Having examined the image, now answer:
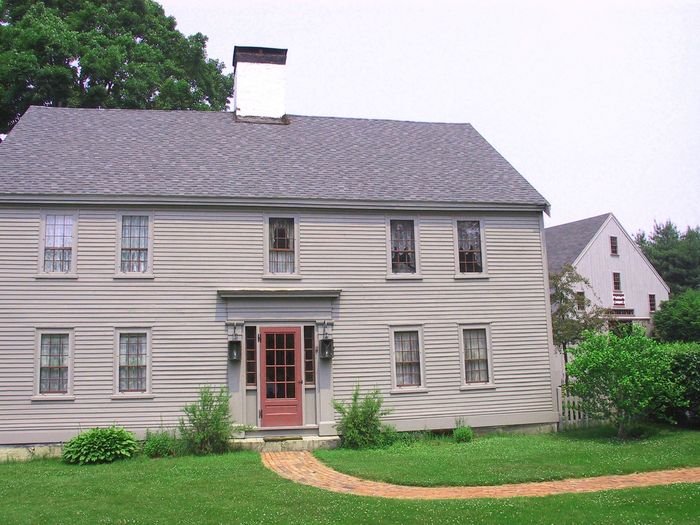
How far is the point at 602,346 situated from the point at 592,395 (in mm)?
1160

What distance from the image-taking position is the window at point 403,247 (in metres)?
16.5

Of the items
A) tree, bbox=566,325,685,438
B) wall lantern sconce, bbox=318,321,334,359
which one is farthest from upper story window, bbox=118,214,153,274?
tree, bbox=566,325,685,438

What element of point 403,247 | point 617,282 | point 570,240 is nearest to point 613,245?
point 617,282

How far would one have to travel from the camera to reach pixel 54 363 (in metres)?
14.5

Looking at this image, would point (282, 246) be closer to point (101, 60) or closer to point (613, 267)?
point (101, 60)

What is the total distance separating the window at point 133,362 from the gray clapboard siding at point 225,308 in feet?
0.76

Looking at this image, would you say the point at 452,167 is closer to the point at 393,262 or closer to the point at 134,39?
the point at 393,262

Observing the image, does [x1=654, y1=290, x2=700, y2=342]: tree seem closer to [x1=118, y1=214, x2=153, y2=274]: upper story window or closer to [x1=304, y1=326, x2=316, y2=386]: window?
[x1=304, y1=326, x2=316, y2=386]: window

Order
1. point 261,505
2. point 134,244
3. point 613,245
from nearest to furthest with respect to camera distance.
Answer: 1. point 261,505
2. point 134,244
3. point 613,245

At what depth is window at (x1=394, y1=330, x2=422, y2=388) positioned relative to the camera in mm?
16016

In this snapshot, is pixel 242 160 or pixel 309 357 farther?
pixel 242 160

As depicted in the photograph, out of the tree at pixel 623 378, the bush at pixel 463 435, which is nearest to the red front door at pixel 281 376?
the bush at pixel 463 435

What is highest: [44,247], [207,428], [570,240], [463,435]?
[570,240]

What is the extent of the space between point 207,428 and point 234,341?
2.15 m
